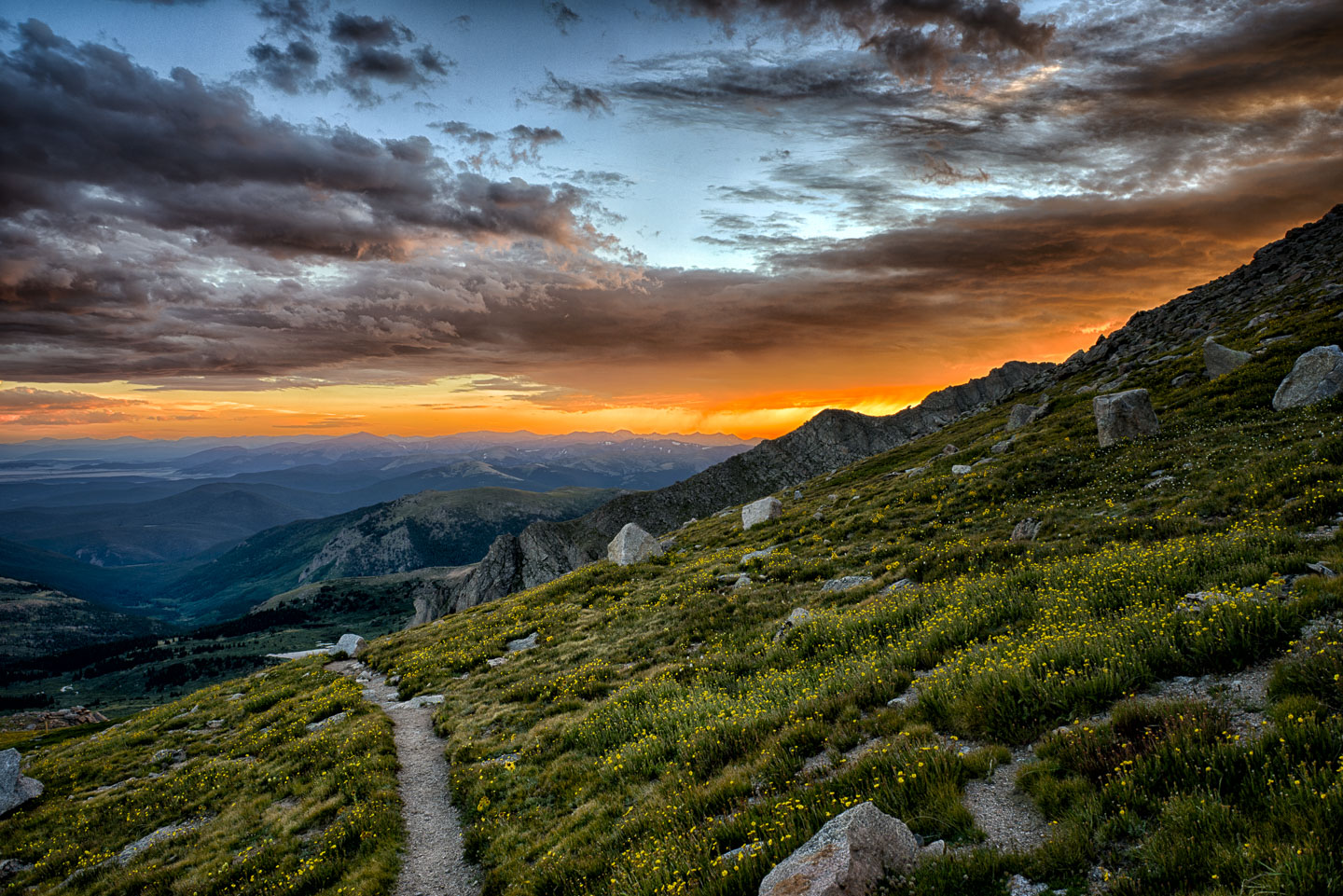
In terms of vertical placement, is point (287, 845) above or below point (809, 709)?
below

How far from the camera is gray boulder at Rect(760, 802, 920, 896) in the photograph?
5.86m

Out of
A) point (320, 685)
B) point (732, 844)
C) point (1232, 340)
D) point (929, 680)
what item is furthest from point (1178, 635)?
point (1232, 340)

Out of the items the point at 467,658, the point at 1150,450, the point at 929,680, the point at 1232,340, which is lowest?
the point at 467,658

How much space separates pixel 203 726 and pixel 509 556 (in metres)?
117

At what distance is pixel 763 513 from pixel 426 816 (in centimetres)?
3196

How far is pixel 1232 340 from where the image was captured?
139ft

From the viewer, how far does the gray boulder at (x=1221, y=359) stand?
1340 inches

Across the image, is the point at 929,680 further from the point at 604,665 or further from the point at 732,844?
the point at 604,665

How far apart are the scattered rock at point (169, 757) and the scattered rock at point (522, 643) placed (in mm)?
12666

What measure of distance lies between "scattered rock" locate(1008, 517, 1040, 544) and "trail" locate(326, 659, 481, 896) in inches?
705

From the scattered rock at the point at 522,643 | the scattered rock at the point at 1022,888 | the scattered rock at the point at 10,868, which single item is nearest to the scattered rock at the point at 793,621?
the scattered rock at the point at 1022,888

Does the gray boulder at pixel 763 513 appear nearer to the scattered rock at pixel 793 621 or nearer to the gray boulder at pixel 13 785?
the scattered rock at pixel 793 621

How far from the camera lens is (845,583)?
20.5 m

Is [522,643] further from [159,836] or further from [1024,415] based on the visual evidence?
[1024,415]
